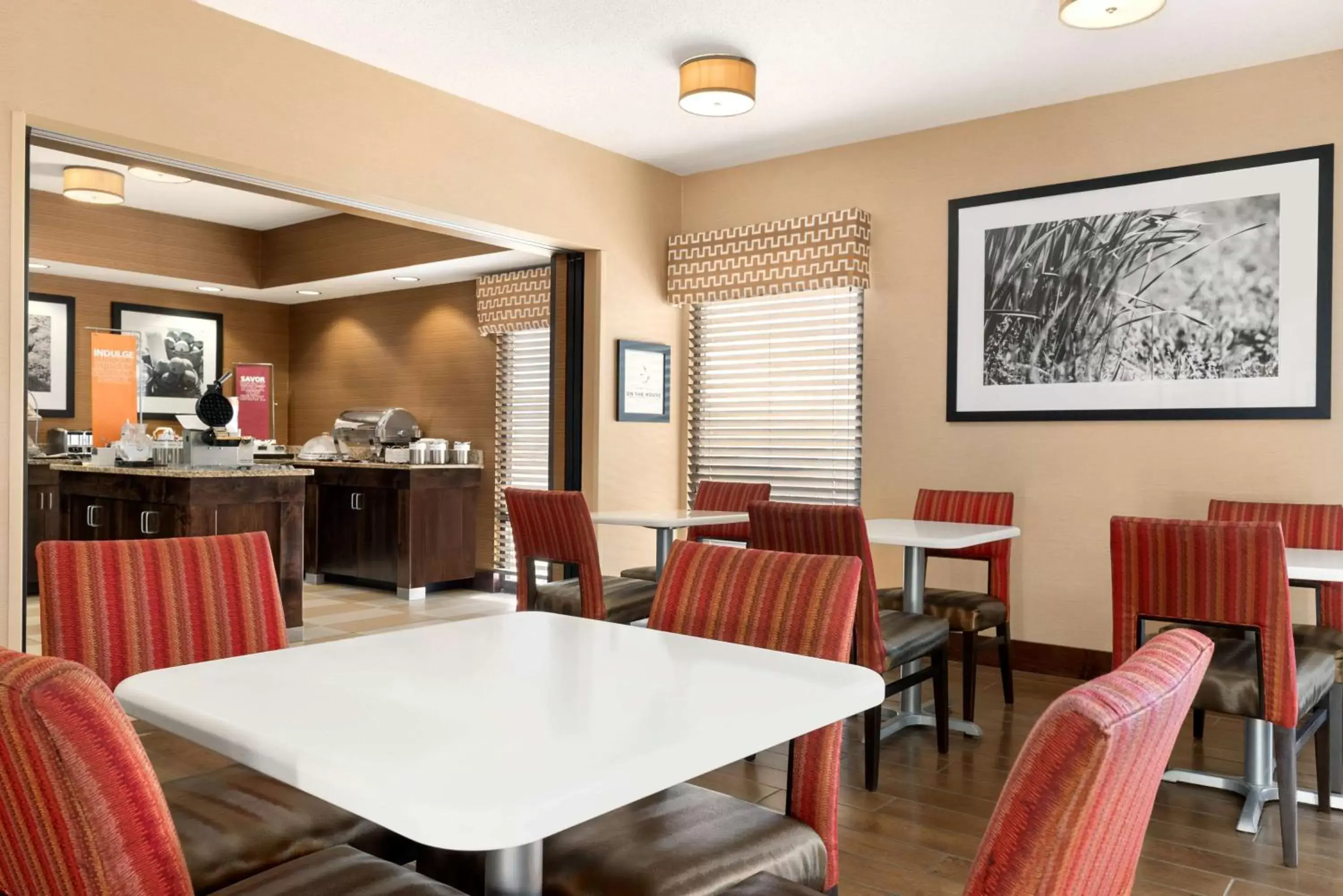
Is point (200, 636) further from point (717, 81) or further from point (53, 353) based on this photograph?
point (53, 353)

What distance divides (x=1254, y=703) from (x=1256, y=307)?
2.25 metres

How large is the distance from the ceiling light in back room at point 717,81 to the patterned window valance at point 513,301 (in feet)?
8.10

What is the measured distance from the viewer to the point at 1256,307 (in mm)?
4250

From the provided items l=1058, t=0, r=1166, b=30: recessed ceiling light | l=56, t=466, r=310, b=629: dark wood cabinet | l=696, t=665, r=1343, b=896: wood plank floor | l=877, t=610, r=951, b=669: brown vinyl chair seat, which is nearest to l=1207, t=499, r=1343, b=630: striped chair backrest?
l=696, t=665, r=1343, b=896: wood plank floor

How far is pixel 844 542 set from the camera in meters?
3.11

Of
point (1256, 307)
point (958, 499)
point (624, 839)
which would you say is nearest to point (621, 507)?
point (958, 499)

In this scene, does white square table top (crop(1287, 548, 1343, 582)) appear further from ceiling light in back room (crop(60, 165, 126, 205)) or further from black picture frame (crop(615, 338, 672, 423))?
ceiling light in back room (crop(60, 165, 126, 205))

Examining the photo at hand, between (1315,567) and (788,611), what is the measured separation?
1.91 metres

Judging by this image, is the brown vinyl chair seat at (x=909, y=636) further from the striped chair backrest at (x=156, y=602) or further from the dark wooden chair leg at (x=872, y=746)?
the striped chair backrest at (x=156, y=602)

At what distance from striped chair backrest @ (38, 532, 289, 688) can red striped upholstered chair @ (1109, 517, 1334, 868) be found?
2.30 metres

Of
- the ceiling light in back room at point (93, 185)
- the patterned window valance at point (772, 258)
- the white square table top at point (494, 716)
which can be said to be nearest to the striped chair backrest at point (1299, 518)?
the patterned window valance at point (772, 258)

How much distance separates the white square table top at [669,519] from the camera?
393 cm

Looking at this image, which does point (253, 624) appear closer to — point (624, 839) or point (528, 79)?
point (624, 839)

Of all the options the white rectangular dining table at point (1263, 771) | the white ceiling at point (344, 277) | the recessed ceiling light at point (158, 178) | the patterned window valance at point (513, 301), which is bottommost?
the white rectangular dining table at point (1263, 771)
